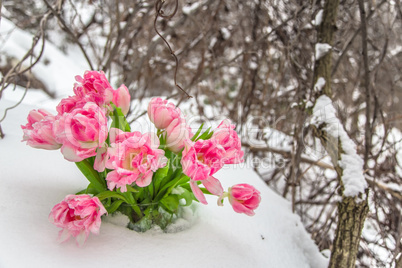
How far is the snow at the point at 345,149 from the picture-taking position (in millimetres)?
815

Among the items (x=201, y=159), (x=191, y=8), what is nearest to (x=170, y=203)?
(x=201, y=159)

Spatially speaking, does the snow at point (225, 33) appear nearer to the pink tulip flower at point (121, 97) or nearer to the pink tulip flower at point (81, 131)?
the pink tulip flower at point (121, 97)

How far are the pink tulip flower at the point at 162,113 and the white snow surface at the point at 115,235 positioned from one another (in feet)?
0.74

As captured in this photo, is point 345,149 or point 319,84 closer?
point 345,149

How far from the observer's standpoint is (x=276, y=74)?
Result: 200cm

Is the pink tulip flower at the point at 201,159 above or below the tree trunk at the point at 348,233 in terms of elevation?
above

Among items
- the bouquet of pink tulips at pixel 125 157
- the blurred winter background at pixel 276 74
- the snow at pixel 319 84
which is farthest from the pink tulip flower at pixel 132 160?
the snow at pixel 319 84

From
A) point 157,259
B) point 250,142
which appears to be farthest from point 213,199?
point 250,142

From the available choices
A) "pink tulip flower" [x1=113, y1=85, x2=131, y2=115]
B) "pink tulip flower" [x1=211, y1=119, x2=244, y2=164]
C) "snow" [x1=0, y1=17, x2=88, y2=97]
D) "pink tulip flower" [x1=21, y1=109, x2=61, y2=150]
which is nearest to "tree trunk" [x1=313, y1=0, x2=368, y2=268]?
"pink tulip flower" [x1=211, y1=119, x2=244, y2=164]

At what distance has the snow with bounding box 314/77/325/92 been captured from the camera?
1003 mm

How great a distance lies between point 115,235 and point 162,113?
26 cm

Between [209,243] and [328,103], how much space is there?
56 cm

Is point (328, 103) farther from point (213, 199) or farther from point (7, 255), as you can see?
point (7, 255)

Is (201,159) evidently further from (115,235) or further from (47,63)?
(47,63)
